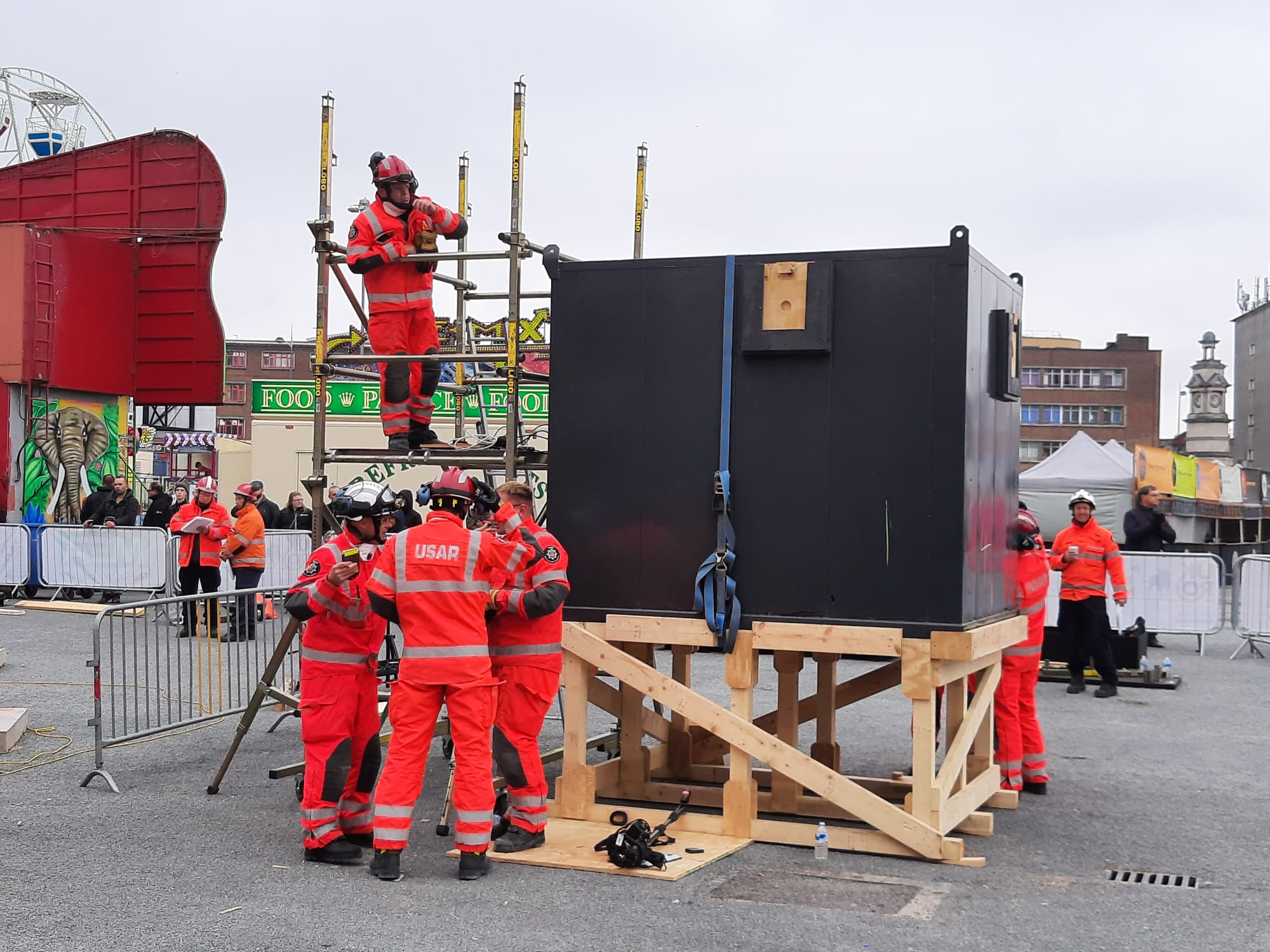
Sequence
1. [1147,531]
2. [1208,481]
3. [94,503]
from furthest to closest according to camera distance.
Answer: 1. [1208,481]
2. [94,503]
3. [1147,531]

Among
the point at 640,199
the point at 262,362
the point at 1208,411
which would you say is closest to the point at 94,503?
the point at 640,199

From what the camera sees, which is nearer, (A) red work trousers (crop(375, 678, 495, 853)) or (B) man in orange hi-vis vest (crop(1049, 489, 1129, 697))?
(A) red work trousers (crop(375, 678, 495, 853))

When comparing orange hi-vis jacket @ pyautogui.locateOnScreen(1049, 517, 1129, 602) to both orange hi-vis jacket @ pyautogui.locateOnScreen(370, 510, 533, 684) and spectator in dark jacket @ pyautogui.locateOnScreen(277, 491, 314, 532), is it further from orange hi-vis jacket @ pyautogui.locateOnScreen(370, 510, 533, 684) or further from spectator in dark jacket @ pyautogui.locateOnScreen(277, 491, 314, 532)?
spectator in dark jacket @ pyautogui.locateOnScreen(277, 491, 314, 532)

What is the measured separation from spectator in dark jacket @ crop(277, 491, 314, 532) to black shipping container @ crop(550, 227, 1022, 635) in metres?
14.4

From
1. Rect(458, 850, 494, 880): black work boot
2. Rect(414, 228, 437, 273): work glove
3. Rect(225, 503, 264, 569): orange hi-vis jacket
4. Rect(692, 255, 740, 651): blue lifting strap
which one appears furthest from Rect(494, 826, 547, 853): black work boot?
Rect(225, 503, 264, 569): orange hi-vis jacket

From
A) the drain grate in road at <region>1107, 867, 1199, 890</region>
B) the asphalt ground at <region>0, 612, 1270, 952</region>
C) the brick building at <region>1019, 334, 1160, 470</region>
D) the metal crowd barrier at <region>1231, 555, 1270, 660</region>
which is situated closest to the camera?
the asphalt ground at <region>0, 612, 1270, 952</region>

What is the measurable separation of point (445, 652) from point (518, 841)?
1.27m

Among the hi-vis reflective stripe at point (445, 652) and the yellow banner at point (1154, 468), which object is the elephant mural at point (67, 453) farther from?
the hi-vis reflective stripe at point (445, 652)

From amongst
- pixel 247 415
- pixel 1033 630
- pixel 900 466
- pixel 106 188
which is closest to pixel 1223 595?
pixel 1033 630

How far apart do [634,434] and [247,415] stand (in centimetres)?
8871

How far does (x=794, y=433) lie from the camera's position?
25.6ft

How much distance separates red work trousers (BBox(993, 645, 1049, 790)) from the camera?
9289mm

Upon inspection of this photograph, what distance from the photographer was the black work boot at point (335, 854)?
7316 millimetres

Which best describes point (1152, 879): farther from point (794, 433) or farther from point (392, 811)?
point (392, 811)
